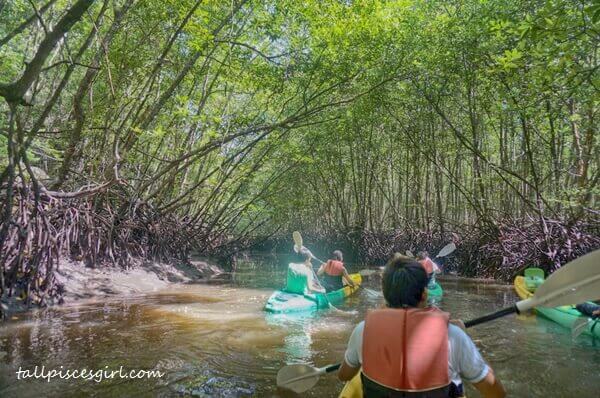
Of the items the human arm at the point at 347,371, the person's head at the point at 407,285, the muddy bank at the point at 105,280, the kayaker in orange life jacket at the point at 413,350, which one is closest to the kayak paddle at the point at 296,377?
the human arm at the point at 347,371

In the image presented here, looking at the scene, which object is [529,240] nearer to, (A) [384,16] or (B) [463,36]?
(B) [463,36]

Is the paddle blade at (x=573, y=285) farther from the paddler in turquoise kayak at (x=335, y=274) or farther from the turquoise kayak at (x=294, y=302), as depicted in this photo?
the paddler in turquoise kayak at (x=335, y=274)

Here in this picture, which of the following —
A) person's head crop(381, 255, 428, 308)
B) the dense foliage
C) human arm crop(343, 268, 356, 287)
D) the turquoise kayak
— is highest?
the dense foliage

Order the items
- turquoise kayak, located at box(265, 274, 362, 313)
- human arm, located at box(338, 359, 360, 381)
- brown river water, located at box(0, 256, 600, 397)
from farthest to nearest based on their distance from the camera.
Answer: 1. turquoise kayak, located at box(265, 274, 362, 313)
2. brown river water, located at box(0, 256, 600, 397)
3. human arm, located at box(338, 359, 360, 381)

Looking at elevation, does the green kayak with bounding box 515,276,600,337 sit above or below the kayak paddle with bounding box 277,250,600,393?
below

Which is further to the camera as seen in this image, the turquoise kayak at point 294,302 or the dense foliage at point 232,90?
the turquoise kayak at point 294,302

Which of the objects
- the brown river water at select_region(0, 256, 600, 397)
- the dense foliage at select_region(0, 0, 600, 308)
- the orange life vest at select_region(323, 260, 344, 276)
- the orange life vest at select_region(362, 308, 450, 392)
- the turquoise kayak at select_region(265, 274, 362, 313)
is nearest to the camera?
the orange life vest at select_region(362, 308, 450, 392)

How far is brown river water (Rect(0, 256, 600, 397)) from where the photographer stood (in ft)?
12.3

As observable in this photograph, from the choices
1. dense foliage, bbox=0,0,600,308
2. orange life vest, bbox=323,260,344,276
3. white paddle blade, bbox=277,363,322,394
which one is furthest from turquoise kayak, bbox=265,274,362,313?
white paddle blade, bbox=277,363,322,394

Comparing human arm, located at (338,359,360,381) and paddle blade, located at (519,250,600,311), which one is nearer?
paddle blade, located at (519,250,600,311)

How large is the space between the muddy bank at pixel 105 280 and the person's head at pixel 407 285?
5.53m

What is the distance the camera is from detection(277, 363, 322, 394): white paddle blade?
295cm

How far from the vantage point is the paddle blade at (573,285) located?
203cm

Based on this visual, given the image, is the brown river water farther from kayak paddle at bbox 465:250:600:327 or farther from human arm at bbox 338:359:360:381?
kayak paddle at bbox 465:250:600:327
